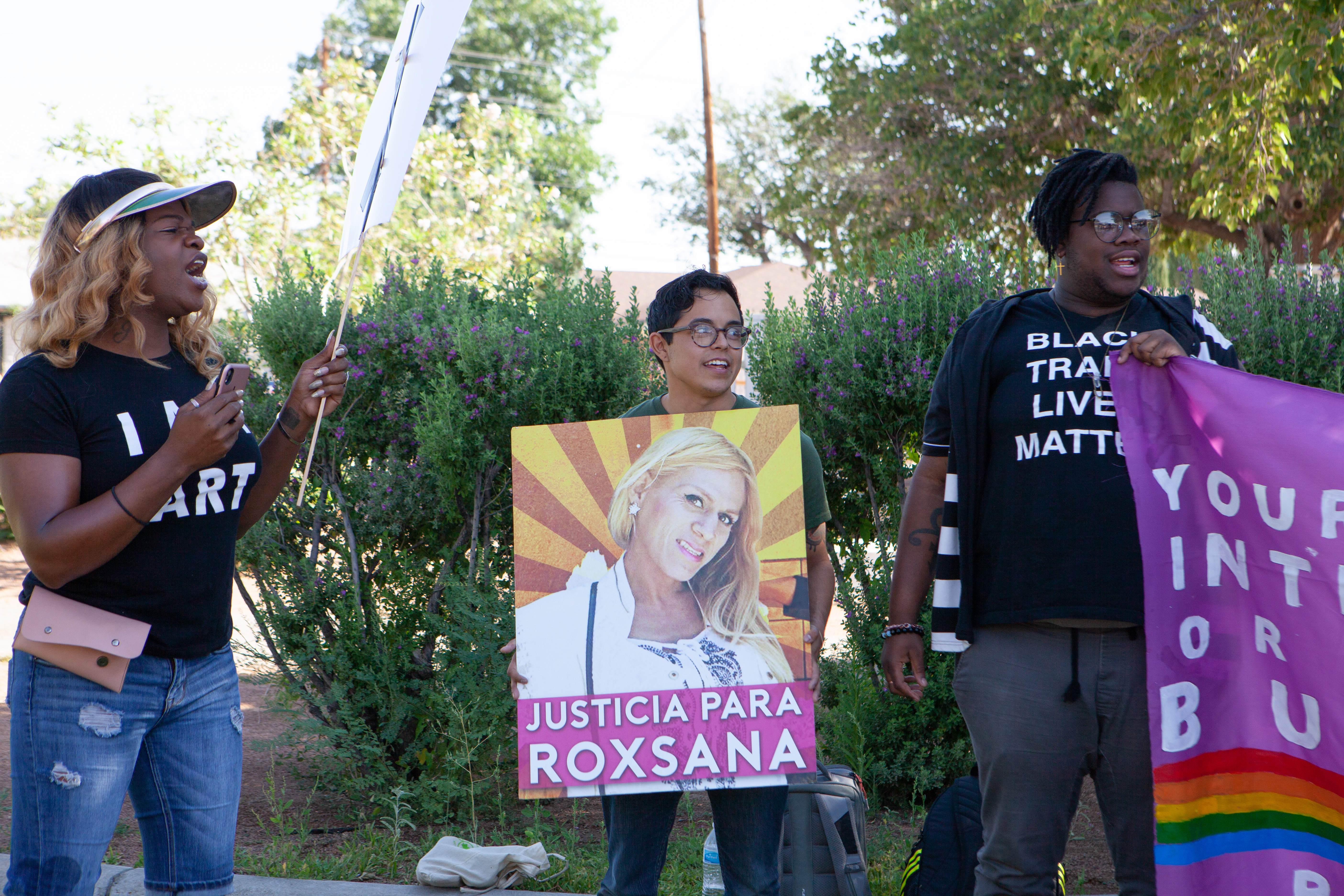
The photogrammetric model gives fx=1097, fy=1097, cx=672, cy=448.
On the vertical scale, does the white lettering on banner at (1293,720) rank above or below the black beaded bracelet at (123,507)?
below

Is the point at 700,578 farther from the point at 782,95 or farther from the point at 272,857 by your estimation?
the point at 782,95

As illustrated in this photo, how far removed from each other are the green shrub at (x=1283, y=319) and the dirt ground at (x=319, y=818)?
1.98 meters

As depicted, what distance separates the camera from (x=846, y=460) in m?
4.64

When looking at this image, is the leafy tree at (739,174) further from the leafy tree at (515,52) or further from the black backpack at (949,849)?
the black backpack at (949,849)

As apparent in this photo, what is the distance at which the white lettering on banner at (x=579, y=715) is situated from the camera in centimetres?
242

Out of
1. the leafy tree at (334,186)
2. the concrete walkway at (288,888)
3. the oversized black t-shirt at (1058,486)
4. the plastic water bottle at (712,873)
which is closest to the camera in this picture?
the oversized black t-shirt at (1058,486)

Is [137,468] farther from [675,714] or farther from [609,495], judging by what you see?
[675,714]

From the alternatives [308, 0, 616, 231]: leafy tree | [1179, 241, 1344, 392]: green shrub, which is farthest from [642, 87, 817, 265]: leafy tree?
[1179, 241, 1344, 392]: green shrub

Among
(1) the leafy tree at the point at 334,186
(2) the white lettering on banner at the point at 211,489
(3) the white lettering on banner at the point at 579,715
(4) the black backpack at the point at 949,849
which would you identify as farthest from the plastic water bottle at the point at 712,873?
(1) the leafy tree at the point at 334,186

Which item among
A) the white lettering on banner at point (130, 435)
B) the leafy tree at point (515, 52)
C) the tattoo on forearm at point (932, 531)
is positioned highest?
the leafy tree at point (515, 52)

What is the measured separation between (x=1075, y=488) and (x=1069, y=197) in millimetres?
666

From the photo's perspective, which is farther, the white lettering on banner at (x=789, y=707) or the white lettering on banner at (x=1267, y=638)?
the white lettering on banner at (x=789, y=707)

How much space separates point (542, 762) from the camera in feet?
7.89

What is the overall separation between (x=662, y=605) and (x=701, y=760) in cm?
35
